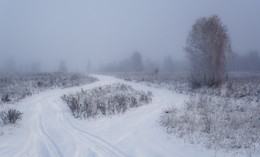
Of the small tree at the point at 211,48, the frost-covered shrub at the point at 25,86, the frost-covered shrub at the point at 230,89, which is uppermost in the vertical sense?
the small tree at the point at 211,48

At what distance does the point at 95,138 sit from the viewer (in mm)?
10062

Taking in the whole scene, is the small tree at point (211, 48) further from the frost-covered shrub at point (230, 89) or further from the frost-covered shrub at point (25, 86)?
the frost-covered shrub at point (25, 86)

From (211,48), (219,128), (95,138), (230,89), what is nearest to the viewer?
(95,138)

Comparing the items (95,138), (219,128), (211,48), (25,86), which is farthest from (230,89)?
(25,86)

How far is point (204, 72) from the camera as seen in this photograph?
3400 centimetres

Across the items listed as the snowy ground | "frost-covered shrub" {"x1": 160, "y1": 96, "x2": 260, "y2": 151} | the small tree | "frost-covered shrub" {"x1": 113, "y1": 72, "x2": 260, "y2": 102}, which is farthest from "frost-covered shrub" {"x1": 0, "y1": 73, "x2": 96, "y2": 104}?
the small tree

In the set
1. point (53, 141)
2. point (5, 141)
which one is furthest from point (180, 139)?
point (5, 141)

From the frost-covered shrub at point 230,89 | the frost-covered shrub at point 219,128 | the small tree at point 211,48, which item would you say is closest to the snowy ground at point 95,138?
the frost-covered shrub at point 219,128

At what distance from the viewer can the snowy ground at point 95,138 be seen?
27.1ft

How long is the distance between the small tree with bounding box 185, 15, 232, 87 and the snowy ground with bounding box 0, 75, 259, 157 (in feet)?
66.7

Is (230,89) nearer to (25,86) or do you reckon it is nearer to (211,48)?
(211,48)

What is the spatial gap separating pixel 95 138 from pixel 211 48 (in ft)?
86.9

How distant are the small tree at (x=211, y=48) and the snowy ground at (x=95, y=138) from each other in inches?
800

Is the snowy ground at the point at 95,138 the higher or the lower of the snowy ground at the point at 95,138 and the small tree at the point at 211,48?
the lower
